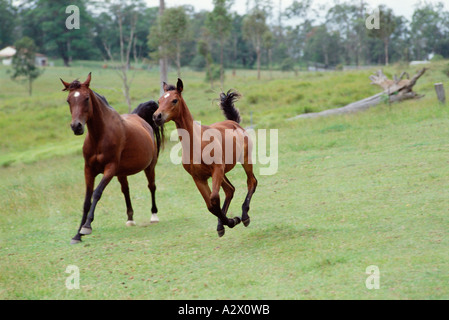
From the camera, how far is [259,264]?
6.31 meters

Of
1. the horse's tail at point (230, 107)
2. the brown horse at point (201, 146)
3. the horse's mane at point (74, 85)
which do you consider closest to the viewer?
the brown horse at point (201, 146)

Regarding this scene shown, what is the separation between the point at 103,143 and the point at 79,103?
889 millimetres

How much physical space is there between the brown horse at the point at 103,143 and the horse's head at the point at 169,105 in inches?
61.9

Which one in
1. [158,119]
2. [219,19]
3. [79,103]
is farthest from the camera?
[219,19]

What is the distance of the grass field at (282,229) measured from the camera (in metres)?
5.71

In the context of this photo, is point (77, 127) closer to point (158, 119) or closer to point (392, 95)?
point (158, 119)

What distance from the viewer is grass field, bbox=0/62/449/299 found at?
5.71 m

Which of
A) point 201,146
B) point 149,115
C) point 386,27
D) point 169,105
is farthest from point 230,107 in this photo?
point 386,27

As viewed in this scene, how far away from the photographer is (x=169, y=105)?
261 inches

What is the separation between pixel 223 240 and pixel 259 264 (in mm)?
1480

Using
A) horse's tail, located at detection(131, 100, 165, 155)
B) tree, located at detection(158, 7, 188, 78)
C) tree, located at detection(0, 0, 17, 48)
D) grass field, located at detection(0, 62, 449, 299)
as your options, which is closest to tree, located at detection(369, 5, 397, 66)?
tree, located at detection(158, 7, 188, 78)

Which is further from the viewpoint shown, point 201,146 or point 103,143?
point 103,143

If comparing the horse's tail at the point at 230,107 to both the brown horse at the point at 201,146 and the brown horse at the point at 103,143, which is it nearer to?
the brown horse at the point at 201,146

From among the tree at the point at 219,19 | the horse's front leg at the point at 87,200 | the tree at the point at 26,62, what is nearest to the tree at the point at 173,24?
the tree at the point at 219,19
